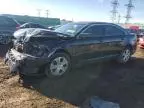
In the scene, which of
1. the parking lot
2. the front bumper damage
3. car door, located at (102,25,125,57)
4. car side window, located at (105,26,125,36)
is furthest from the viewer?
car side window, located at (105,26,125,36)

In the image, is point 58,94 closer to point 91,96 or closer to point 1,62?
point 91,96

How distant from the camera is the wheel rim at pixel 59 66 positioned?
5.85 metres

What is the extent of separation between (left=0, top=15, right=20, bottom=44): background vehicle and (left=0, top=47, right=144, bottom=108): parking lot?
17.0 ft

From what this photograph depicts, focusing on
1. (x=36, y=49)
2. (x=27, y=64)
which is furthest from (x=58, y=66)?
(x=27, y=64)

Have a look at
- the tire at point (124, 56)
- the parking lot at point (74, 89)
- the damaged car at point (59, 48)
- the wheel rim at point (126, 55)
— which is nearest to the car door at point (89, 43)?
the damaged car at point (59, 48)

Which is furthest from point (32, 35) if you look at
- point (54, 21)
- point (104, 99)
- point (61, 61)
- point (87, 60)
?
point (54, 21)

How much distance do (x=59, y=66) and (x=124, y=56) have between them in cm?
354

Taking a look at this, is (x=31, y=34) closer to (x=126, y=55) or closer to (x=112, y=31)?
(x=112, y=31)

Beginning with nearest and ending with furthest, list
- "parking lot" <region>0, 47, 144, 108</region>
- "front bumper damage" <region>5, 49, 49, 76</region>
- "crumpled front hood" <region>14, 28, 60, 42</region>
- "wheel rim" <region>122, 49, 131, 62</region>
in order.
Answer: "parking lot" <region>0, 47, 144, 108</region> → "front bumper damage" <region>5, 49, 49, 76</region> → "crumpled front hood" <region>14, 28, 60, 42</region> → "wheel rim" <region>122, 49, 131, 62</region>

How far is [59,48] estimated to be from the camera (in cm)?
589

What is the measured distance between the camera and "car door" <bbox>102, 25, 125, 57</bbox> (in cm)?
755

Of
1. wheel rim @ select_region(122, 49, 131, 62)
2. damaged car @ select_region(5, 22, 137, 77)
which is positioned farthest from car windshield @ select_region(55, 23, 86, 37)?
wheel rim @ select_region(122, 49, 131, 62)

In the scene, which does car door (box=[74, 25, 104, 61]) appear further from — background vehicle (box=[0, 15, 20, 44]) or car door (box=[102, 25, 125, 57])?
background vehicle (box=[0, 15, 20, 44])

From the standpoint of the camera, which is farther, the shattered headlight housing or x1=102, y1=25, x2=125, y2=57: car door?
x1=102, y1=25, x2=125, y2=57: car door
